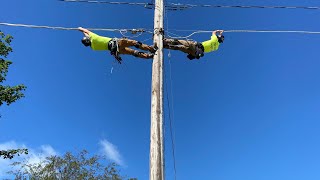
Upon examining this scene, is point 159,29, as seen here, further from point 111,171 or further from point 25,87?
point 111,171

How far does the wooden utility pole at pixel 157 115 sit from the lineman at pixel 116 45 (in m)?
0.24

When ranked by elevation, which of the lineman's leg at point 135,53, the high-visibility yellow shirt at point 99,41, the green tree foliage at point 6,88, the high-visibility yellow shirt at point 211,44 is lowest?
the lineman's leg at point 135,53

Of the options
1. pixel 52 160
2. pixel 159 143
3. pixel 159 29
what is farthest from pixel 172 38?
pixel 52 160

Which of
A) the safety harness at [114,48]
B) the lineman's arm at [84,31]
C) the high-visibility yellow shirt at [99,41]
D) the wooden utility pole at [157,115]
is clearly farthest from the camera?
the lineman's arm at [84,31]

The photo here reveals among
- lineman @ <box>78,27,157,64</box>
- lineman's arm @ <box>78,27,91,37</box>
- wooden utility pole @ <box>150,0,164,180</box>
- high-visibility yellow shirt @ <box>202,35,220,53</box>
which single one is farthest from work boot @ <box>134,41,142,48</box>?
high-visibility yellow shirt @ <box>202,35,220,53</box>

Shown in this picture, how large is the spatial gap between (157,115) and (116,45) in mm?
1676

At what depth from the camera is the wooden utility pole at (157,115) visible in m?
5.96

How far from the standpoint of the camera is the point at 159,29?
7.84 meters

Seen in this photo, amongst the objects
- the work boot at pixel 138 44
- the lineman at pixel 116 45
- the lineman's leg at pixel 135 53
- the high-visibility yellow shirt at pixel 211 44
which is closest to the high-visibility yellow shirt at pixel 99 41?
the lineman at pixel 116 45

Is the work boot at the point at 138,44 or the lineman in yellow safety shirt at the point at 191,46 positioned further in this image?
the lineman in yellow safety shirt at the point at 191,46

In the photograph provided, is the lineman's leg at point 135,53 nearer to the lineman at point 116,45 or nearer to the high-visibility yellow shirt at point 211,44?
the lineman at point 116,45

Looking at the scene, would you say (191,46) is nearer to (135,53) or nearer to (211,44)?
(211,44)

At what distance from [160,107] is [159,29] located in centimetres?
192

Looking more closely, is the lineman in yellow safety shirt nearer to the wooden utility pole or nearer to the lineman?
the wooden utility pole
